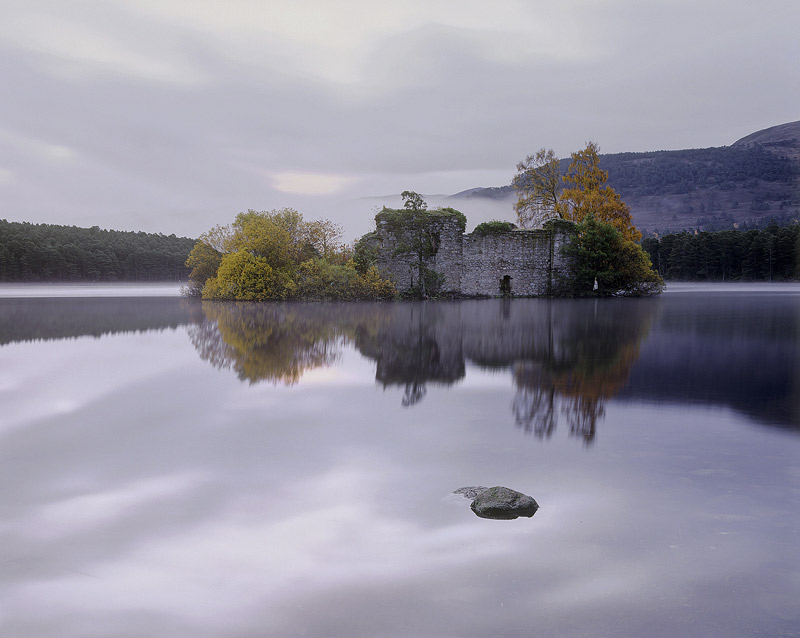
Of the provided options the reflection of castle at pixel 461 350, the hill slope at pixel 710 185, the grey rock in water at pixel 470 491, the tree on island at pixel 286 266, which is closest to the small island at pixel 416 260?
the tree on island at pixel 286 266

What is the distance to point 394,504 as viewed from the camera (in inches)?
128

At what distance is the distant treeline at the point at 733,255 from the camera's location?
64.6 m

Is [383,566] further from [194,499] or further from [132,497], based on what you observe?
[132,497]

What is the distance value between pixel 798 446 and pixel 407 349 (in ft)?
19.9

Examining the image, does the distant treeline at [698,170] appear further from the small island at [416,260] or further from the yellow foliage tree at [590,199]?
the small island at [416,260]

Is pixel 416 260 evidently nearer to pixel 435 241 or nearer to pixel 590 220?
pixel 435 241

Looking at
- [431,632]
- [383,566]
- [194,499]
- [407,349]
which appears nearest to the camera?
[431,632]

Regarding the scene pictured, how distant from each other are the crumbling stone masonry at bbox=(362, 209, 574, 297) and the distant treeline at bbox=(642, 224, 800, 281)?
4262cm

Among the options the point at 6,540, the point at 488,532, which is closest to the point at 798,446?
the point at 488,532

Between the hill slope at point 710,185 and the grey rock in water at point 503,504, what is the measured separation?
129 metres

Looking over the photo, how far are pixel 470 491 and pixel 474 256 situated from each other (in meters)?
26.4

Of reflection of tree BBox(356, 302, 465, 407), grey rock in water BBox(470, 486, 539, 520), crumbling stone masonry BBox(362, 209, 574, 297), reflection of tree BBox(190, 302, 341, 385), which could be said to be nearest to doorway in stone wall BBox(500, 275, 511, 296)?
crumbling stone masonry BBox(362, 209, 574, 297)

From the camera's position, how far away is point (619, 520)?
3020 millimetres

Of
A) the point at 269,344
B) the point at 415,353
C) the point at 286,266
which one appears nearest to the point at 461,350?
the point at 415,353
